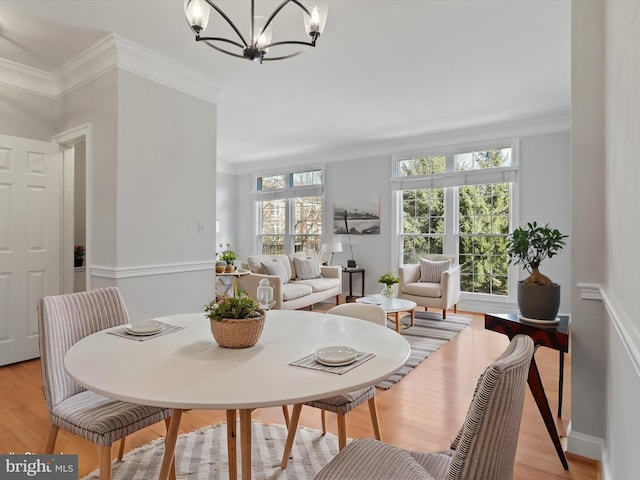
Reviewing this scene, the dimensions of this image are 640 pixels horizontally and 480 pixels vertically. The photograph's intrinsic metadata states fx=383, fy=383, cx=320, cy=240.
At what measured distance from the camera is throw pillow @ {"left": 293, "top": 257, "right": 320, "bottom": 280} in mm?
5848

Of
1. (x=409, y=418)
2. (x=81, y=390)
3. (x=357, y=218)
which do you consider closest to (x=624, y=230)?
(x=409, y=418)

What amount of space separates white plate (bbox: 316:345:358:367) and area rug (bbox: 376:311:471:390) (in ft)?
5.98

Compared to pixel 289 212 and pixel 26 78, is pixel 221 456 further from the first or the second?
pixel 289 212

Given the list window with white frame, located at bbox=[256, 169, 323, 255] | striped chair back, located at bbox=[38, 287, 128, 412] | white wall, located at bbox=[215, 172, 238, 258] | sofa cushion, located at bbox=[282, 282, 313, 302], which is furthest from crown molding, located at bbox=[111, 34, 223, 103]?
white wall, located at bbox=[215, 172, 238, 258]

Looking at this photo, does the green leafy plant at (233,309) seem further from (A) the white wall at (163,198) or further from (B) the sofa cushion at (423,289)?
(B) the sofa cushion at (423,289)

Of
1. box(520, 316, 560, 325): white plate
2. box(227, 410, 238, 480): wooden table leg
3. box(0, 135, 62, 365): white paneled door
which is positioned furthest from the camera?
box(0, 135, 62, 365): white paneled door

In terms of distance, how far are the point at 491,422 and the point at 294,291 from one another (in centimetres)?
428

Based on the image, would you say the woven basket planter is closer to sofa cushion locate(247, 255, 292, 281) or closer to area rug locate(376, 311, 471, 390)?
area rug locate(376, 311, 471, 390)

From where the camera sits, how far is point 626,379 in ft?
3.99

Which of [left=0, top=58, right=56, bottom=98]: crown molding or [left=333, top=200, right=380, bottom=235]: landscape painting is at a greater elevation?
[left=0, top=58, right=56, bottom=98]: crown molding

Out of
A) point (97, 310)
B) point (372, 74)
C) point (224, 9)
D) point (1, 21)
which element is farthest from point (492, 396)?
point (1, 21)

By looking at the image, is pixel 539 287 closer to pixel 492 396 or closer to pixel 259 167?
pixel 492 396

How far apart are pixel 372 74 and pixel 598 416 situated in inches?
122

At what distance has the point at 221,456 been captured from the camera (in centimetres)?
202
